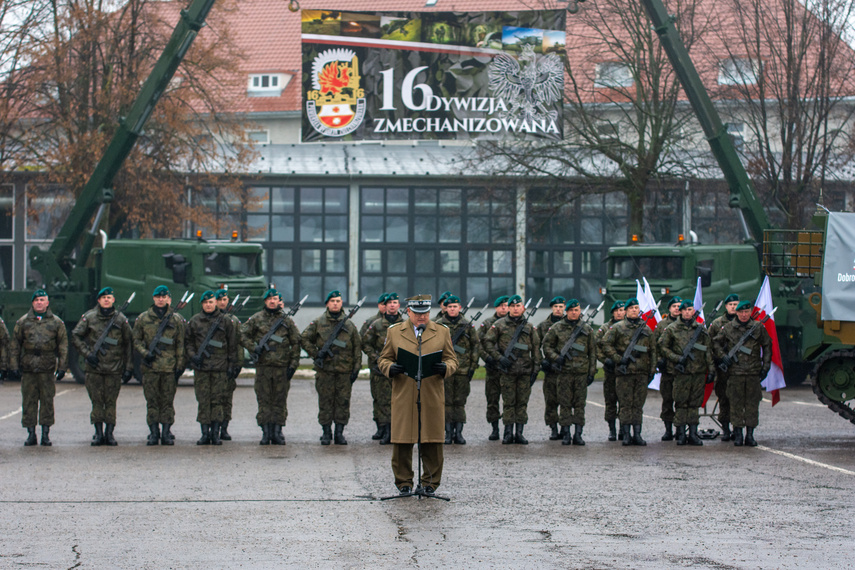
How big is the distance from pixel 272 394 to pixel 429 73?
13.5m

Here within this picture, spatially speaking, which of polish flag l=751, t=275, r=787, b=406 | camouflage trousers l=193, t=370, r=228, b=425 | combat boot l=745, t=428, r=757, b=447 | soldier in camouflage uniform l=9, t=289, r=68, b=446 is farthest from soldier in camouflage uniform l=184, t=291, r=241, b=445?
polish flag l=751, t=275, r=787, b=406

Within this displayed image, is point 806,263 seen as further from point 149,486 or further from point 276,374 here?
point 149,486

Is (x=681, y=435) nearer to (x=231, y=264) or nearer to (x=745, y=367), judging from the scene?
(x=745, y=367)

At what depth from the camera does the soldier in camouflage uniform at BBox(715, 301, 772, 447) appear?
542 inches

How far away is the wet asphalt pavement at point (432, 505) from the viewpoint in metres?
7.47

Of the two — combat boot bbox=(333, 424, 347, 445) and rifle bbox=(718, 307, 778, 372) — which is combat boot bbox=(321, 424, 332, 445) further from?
rifle bbox=(718, 307, 778, 372)

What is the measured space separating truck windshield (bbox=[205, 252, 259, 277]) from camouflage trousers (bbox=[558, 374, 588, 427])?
36.2ft

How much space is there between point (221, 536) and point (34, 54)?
21.5 metres

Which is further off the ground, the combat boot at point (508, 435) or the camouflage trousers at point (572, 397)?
the camouflage trousers at point (572, 397)

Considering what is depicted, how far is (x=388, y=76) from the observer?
25672 millimetres

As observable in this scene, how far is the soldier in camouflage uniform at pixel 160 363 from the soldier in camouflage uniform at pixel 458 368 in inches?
127

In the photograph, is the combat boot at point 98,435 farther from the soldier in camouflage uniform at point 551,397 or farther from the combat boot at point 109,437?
the soldier in camouflage uniform at point 551,397

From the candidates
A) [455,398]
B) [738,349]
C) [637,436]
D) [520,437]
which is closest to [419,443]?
[455,398]

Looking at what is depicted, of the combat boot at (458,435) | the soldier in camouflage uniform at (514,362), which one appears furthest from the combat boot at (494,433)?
the combat boot at (458,435)
